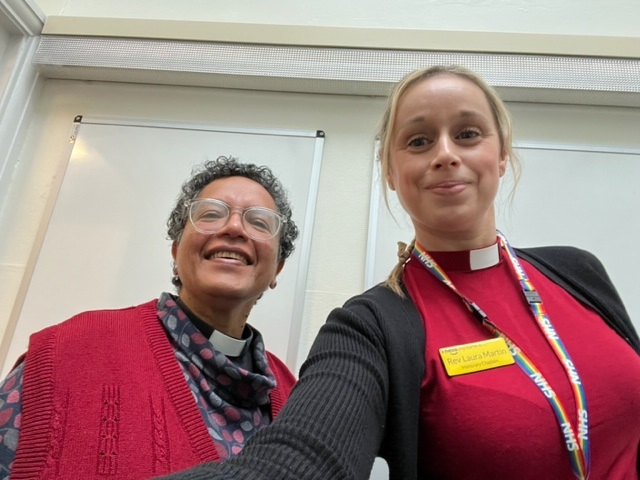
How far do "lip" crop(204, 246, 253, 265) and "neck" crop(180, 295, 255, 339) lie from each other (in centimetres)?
13

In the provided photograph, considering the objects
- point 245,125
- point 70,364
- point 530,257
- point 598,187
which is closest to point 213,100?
point 245,125

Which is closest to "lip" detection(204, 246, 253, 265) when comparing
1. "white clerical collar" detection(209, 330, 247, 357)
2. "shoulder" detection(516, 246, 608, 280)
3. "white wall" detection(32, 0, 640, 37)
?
"white clerical collar" detection(209, 330, 247, 357)

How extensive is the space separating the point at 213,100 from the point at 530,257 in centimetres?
189

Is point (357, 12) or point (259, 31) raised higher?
point (357, 12)

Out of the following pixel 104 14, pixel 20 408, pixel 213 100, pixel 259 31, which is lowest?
pixel 20 408

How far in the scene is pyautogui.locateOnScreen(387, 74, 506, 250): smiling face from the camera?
772mm

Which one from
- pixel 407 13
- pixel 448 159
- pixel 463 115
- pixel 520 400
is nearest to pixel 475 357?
pixel 520 400

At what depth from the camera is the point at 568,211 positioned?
1.79m

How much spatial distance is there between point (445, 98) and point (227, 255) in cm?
78

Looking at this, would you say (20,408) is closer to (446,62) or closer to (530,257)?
(530,257)

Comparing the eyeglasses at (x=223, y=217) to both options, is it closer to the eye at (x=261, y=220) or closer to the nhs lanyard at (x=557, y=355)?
the eye at (x=261, y=220)

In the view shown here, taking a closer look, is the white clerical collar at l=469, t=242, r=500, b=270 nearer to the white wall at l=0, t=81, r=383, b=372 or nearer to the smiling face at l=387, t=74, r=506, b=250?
the smiling face at l=387, t=74, r=506, b=250

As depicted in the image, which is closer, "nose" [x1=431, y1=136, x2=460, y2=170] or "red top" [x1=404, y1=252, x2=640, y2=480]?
"red top" [x1=404, y1=252, x2=640, y2=480]

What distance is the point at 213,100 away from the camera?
2.17 m
